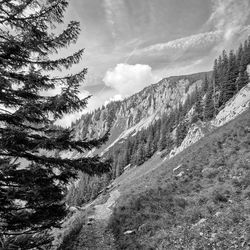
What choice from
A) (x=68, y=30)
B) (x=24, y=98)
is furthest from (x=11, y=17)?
(x=24, y=98)

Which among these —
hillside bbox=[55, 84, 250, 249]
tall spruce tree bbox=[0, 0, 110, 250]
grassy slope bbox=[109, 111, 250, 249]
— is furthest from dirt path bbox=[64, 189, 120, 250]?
tall spruce tree bbox=[0, 0, 110, 250]

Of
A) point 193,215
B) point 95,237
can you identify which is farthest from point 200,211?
point 95,237

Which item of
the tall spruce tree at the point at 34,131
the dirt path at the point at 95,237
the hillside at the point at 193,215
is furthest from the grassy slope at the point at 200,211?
the tall spruce tree at the point at 34,131

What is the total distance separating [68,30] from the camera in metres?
6.53

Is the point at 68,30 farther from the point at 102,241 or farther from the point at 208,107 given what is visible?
the point at 208,107

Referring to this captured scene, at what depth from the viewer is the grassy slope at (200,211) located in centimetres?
685

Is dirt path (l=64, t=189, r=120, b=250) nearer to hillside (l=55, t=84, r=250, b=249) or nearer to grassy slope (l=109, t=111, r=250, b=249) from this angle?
hillside (l=55, t=84, r=250, b=249)

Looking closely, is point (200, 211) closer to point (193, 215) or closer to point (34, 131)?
point (193, 215)

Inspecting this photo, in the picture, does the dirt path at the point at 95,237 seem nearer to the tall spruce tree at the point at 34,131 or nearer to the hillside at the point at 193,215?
the hillside at the point at 193,215

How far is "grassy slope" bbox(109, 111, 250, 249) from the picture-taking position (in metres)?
6.85

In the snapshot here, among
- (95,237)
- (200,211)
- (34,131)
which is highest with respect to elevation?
(34,131)

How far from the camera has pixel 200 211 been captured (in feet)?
28.9

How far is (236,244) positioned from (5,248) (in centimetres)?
579

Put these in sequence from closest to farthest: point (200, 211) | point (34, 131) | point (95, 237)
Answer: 1. point (34, 131)
2. point (200, 211)
3. point (95, 237)
